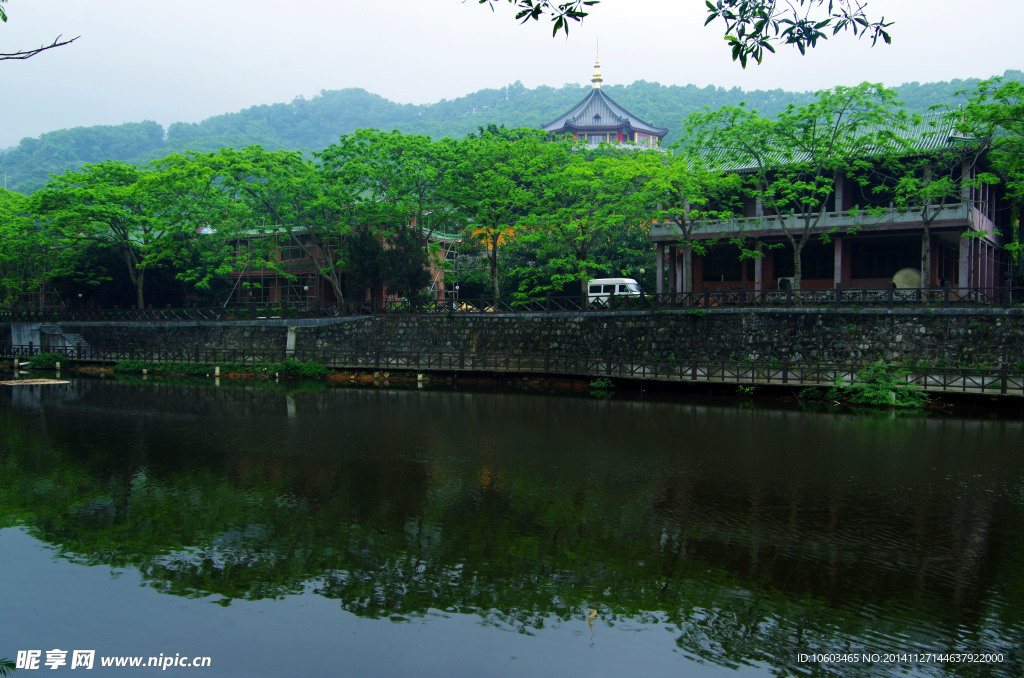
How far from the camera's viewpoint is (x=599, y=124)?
2987 inches

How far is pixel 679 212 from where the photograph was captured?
35125mm

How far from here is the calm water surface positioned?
27.9 feet

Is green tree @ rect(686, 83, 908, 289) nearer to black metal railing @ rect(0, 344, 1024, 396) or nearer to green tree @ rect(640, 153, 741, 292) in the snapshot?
green tree @ rect(640, 153, 741, 292)

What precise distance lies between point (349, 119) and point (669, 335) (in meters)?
127

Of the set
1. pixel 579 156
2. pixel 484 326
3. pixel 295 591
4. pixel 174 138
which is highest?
pixel 174 138

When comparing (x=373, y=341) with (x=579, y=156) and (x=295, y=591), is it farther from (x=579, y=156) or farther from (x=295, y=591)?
(x=295, y=591)

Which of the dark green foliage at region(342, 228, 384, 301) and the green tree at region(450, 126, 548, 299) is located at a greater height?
the green tree at region(450, 126, 548, 299)

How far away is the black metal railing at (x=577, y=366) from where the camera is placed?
80.8 feet

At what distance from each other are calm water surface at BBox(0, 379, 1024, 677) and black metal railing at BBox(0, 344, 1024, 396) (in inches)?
157

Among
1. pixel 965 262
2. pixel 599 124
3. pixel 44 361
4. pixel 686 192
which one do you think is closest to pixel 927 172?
pixel 965 262

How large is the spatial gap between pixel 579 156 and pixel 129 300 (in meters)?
33.2

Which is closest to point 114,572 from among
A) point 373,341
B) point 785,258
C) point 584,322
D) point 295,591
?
point 295,591

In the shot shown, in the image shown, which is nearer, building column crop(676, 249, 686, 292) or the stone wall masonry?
the stone wall masonry

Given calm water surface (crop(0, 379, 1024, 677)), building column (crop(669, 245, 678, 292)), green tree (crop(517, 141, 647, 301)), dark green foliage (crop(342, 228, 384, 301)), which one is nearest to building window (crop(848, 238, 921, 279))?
building column (crop(669, 245, 678, 292))
